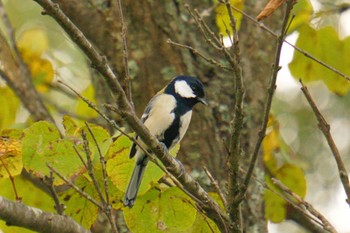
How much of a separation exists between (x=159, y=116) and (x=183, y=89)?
6.0 inches

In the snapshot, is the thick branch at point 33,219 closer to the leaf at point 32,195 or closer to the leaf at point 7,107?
the leaf at point 32,195

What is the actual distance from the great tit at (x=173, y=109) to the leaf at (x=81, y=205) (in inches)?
23.7

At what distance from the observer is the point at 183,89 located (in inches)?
133

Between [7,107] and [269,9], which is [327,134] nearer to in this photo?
[269,9]

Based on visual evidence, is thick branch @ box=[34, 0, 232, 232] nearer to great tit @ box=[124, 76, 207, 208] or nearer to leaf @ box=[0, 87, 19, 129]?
great tit @ box=[124, 76, 207, 208]

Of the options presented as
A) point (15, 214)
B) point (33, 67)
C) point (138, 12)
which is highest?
point (138, 12)

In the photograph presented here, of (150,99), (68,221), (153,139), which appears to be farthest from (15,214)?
(150,99)

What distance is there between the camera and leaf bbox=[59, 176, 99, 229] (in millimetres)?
2652

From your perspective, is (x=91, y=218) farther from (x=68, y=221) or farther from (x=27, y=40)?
(x=27, y=40)

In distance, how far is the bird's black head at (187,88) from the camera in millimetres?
3375

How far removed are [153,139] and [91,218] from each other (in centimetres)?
44

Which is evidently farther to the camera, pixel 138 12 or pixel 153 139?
pixel 138 12

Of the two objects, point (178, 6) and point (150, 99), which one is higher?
point (178, 6)

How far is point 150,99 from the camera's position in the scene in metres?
3.56
